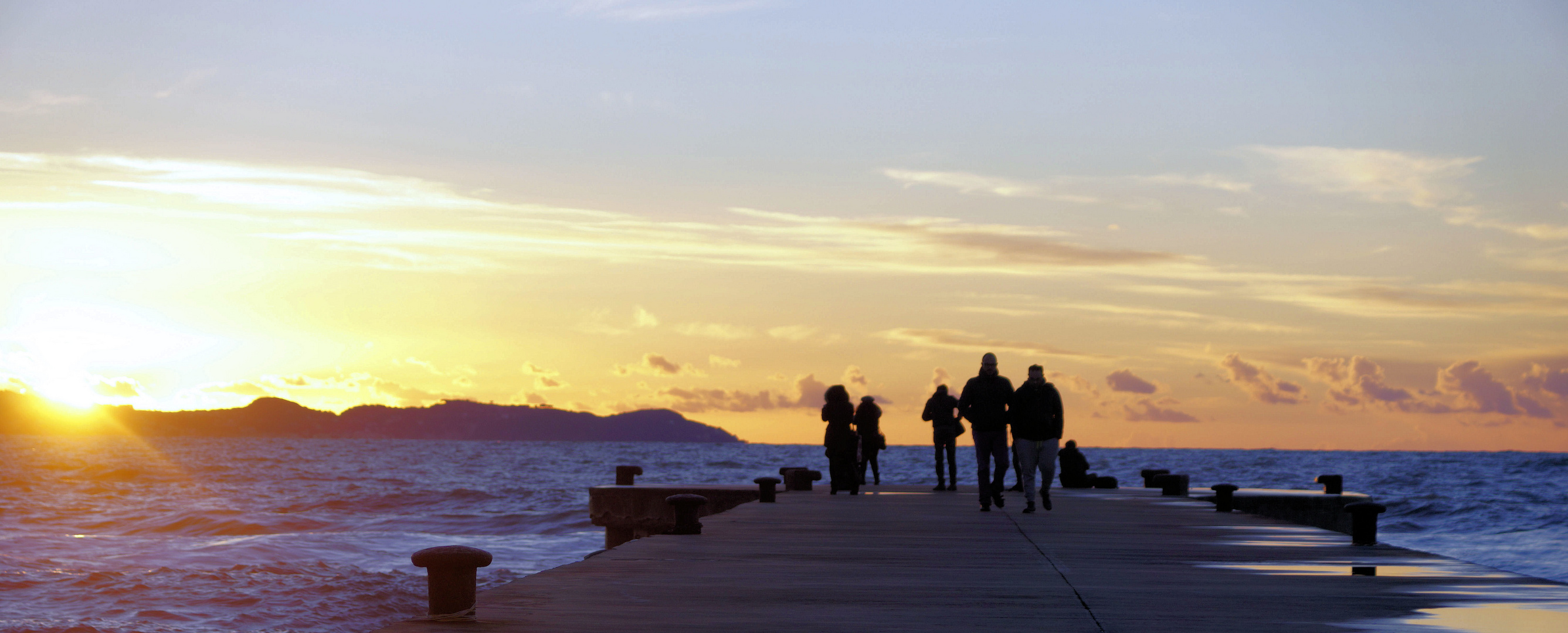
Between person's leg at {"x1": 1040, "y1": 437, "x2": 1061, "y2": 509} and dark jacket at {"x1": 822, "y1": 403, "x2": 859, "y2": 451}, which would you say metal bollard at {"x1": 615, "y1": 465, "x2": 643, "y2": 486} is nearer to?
dark jacket at {"x1": 822, "y1": 403, "x2": 859, "y2": 451}

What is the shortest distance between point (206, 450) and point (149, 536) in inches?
4969

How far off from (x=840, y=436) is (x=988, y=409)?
17.0ft

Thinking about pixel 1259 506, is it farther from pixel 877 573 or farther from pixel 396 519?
pixel 396 519

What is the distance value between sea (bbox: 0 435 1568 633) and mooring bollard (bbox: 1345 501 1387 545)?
30.2 feet

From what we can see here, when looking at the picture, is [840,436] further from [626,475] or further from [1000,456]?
[626,475]

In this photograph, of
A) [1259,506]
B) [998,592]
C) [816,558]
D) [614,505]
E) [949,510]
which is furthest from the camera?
[614,505]

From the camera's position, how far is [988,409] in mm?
16812

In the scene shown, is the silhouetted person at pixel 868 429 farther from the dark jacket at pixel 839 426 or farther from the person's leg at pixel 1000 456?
the person's leg at pixel 1000 456

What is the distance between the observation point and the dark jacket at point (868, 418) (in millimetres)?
24203

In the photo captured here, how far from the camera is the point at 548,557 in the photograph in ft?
110

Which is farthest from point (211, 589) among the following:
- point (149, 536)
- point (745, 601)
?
point (745, 601)

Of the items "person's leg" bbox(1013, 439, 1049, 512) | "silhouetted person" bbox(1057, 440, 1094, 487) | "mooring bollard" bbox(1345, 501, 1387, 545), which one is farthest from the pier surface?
"silhouetted person" bbox(1057, 440, 1094, 487)

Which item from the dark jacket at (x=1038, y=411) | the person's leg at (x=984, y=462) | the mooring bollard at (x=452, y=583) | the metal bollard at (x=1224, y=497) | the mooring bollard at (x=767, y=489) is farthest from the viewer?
the mooring bollard at (x=767, y=489)

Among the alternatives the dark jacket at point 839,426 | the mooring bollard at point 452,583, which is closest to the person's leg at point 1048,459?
the dark jacket at point 839,426
